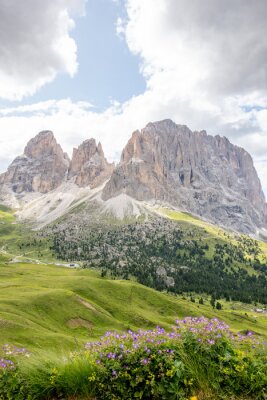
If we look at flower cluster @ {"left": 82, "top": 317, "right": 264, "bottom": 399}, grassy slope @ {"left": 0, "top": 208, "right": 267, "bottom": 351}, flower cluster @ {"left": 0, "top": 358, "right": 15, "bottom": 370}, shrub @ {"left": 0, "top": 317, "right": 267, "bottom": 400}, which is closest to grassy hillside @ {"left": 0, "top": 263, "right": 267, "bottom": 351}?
grassy slope @ {"left": 0, "top": 208, "right": 267, "bottom": 351}

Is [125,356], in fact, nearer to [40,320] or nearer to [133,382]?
[133,382]

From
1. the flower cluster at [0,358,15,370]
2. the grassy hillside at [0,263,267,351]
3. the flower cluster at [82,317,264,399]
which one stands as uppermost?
the flower cluster at [82,317,264,399]

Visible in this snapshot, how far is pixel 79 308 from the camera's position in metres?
90.1

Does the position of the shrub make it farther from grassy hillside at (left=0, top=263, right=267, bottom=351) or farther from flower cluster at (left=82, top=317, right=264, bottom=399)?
grassy hillside at (left=0, top=263, right=267, bottom=351)

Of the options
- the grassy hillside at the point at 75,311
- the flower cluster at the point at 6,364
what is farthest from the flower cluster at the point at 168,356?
the grassy hillside at the point at 75,311

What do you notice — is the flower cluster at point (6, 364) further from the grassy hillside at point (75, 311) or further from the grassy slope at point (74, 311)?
the grassy hillside at point (75, 311)

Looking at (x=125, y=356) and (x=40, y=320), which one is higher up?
(x=125, y=356)

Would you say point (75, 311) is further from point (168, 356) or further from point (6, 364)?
point (168, 356)

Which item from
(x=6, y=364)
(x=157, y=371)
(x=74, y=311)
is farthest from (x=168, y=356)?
(x=74, y=311)

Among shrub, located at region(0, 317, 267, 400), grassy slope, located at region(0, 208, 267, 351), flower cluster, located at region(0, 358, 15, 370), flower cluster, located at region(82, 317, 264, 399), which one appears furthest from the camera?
grassy slope, located at region(0, 208, 267, 351)

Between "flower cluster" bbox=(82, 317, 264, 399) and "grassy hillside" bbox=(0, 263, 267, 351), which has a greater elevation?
"flower cluster" bbox=(82, 317, 264, 399)

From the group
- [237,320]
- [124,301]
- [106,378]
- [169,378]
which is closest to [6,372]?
[106,378]

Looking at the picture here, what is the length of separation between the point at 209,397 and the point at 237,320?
163624 mm

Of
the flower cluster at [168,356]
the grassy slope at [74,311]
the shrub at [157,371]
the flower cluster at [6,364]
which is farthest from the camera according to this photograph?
the grassy slope at [74,311]
